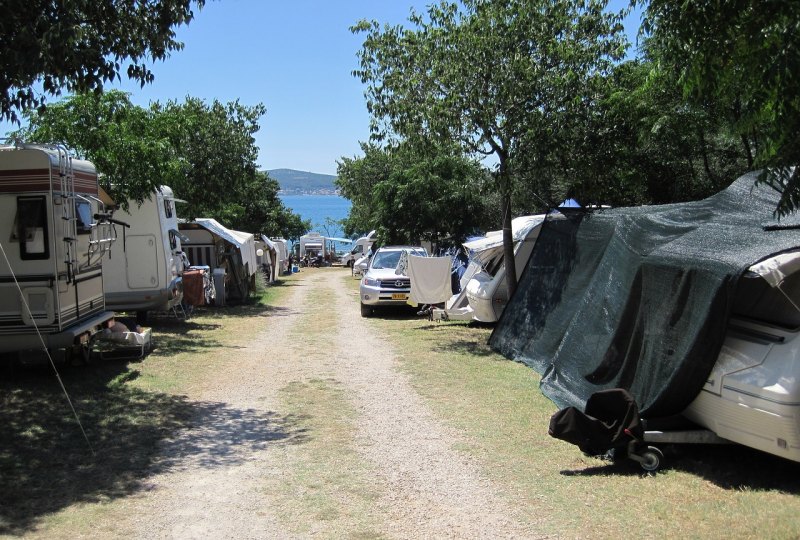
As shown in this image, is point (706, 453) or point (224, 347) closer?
point (706, 453)

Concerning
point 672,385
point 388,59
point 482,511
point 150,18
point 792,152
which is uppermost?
point 388,59

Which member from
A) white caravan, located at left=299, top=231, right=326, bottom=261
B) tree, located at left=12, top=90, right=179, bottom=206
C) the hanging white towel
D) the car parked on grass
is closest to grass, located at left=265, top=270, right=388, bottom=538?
tree, located at left=12, top=90, right=179, bottom=206

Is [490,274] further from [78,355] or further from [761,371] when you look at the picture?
[761,371]

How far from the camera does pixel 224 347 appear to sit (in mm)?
13883

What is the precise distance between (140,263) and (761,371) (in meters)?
12.8

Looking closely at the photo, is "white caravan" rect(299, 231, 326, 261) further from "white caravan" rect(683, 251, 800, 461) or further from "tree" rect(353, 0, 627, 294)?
"white caravan" rect(683, 251, 800, 461)

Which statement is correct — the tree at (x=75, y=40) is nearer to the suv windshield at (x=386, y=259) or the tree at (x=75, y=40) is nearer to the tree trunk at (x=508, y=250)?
the tree trunk at (x=508, y=250)

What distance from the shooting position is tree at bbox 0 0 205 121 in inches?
272

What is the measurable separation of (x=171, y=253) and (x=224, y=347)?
3.26 meters

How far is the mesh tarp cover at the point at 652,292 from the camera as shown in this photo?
6.29 meters

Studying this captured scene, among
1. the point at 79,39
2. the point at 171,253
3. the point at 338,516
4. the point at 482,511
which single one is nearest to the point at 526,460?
the point at 482,511

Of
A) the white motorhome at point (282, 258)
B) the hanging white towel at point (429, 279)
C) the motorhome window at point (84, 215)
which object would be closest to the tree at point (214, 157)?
the hanging white towel at point (429, 279)

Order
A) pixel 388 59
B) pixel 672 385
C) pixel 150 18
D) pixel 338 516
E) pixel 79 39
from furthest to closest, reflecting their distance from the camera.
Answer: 1. pixel 388 59
2. pixel 150 18
3. pixel 79 39
4. pixel 672 385
5. pixel 338 516

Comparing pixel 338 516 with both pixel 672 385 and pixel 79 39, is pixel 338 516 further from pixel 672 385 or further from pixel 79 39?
pixel 79 39
